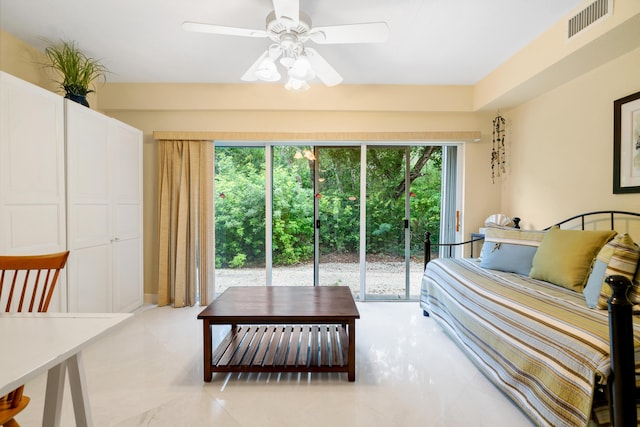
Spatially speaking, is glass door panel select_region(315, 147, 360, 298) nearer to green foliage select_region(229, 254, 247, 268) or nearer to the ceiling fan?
green foliage select_region(229, 254, 247, 268)

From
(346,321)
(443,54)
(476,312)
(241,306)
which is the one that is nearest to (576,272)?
(476,312)

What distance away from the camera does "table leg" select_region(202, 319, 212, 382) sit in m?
1.97

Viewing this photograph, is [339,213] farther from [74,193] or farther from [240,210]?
[74,193]

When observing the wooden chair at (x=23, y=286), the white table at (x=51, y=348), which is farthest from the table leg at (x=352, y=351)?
the wooden chair at (x=23, y=286)

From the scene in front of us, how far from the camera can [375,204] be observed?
12.2 feet

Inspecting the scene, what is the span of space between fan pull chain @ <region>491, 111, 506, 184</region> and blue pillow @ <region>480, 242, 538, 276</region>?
3.95 ft

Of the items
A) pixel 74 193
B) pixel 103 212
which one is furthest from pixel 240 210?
pixel 74 193

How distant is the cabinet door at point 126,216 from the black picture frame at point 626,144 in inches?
166

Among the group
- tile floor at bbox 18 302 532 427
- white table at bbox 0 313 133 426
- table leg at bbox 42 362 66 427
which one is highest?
white table at bbox 0 313 133 426

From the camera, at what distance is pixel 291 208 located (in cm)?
376

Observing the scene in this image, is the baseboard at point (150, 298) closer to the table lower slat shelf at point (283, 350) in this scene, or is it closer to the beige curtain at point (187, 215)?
the beige curtain at point (187, 215)

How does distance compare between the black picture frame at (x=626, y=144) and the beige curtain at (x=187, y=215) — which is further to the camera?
the beige curtain at (x=187, y=215)

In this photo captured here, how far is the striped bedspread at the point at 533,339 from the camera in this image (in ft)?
4.18

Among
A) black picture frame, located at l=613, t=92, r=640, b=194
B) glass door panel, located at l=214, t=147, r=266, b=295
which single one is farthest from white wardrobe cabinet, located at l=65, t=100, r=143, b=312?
black picture frame, located at l=613, t=92, r=640, b=194
